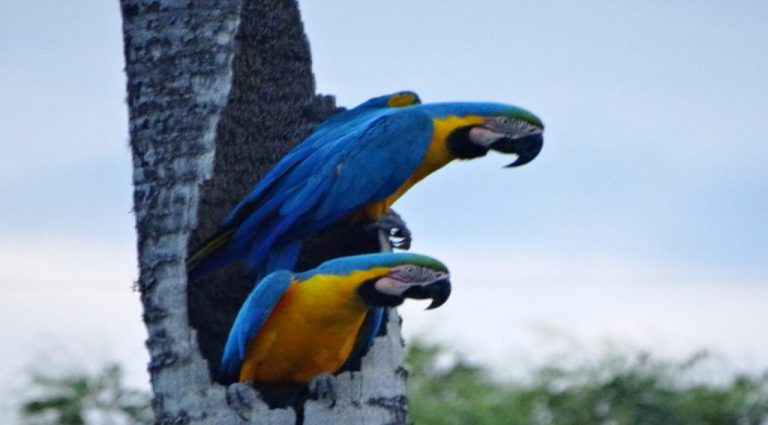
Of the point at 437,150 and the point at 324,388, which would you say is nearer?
the point at 324,388

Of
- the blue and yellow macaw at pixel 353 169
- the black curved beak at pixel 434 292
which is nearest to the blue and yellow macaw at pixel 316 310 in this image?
the black curved beak at pixel 434 292

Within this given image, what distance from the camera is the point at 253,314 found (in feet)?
11.4

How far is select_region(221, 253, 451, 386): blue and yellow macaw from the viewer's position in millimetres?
3416

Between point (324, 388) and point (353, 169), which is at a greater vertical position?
point (353, 169)

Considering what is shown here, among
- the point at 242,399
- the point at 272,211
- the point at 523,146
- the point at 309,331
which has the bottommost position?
Result: the point at 242,399

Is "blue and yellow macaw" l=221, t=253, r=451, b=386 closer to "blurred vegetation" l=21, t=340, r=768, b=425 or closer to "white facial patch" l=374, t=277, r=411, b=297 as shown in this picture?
"white facial patch" l=374, t=277, r=411, b=297

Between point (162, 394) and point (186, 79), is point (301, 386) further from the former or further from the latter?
point (186, 79)

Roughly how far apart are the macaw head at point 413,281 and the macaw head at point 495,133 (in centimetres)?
47

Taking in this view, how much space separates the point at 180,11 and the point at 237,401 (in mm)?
1039

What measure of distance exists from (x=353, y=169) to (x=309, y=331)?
1.44 ft

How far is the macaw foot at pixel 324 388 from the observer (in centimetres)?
354

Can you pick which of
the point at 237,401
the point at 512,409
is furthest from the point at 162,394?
the point at 512,409

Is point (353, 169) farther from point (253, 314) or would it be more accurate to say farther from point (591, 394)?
point (591, 394)

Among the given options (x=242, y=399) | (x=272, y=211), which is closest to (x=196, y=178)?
(x=272, y=211)
